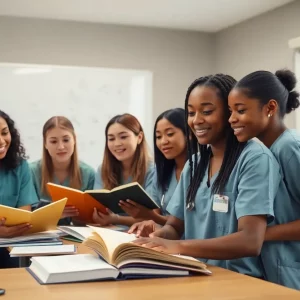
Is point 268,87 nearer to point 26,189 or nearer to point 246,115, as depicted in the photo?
point 246,115

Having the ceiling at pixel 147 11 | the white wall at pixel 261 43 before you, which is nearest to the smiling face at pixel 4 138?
the ceiling at pixel 147 11

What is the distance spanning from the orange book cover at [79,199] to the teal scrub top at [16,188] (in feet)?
0.77

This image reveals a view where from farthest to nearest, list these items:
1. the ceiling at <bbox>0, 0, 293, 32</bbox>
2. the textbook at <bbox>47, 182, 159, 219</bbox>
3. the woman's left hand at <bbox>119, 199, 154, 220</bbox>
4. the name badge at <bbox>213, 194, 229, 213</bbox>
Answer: the ceiling at <bbox>0, 0, 293, 32</bbox> < the woman's left hand at <bbox>119, 199, 154, 220</bbox> < the textbook at <bbox>47, 182, 159, 219</bbox> < the name badge at <bbox>213, 194, 229, 213</bbox>

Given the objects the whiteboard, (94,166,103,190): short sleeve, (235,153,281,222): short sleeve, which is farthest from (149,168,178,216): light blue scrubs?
the whiteboard

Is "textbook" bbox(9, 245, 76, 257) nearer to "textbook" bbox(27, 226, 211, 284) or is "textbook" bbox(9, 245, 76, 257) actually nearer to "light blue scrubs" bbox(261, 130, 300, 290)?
"textbook" bbox(27, 226, 211, 284)

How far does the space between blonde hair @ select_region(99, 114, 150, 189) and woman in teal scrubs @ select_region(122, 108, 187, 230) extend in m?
0.24

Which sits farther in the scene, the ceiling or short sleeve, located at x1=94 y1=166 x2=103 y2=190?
the ceiling

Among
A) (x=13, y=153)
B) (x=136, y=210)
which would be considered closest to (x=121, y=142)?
(x=13, y=153)

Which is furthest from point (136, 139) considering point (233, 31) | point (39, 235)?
point (233, 31)

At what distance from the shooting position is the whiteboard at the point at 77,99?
4.57m

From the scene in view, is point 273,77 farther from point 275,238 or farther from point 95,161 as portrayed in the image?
point 95,161

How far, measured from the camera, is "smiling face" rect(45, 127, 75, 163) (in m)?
3.12

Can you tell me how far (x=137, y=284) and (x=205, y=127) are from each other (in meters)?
0.64

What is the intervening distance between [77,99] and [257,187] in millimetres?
3421
